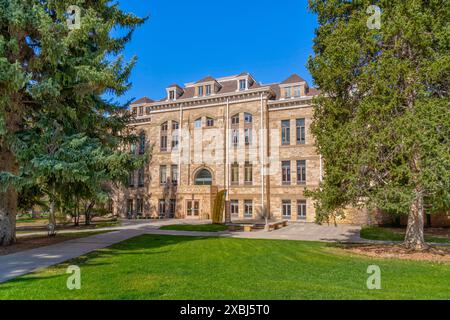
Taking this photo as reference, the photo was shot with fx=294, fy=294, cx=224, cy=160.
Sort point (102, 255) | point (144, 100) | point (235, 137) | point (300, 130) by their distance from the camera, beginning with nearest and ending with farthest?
point (102, 255) < point (300, 130) < point (235, 137) < point (144, 100)

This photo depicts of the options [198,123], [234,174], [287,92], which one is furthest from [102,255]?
[287,92]

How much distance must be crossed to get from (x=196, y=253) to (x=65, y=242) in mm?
7645

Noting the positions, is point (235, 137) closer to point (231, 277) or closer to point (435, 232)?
point (435, 232)

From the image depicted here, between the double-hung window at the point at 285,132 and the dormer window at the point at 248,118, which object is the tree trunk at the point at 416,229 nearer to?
the double-hung window at the point at 285,132

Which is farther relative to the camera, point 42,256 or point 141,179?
point 141,179

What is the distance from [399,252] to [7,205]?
17677 millimetres

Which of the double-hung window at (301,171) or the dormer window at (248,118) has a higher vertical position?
the dormer window at (248,118)

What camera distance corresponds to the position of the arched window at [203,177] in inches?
1367

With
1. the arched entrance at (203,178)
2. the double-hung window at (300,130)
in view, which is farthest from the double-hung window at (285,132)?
the arched entrance at (203,178)

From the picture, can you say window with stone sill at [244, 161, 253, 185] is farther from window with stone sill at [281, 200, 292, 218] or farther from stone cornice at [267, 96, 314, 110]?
stone cornice at [267, 96, 314, 110]

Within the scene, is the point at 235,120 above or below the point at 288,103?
below

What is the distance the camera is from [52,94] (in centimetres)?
1097

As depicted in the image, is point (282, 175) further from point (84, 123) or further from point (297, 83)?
point (84, 123)

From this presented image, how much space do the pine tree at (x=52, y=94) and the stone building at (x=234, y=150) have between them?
675 inches
